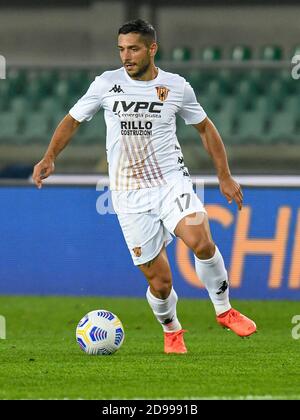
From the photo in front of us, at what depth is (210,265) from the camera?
8461 millimetres

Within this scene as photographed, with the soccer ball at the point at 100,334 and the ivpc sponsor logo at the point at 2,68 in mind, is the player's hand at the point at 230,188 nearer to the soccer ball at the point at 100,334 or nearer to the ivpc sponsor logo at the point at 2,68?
the soccer ball at the point at 100,334

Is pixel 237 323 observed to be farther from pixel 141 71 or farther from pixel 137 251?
pixel 141 71

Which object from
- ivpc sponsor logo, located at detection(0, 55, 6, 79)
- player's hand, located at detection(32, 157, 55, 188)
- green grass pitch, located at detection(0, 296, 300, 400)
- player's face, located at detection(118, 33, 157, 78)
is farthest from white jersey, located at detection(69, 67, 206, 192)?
ivpc sponsor logo, located at detection(0, 55, 6, 79)

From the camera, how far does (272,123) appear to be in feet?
45.7

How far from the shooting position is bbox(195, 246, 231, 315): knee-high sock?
27.8 ft

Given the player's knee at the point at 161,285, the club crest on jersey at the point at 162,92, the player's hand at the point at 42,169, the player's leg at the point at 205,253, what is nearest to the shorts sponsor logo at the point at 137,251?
the player's knee at the point at 161,285

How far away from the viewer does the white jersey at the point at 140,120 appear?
28.1ft

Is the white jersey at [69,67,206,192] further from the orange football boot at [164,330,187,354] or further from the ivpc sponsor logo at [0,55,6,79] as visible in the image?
the ivpc sponsor logo at [0,55,6,79]

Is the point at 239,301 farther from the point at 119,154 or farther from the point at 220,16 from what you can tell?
the point at 220,16

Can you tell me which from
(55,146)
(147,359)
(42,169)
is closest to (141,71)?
(55,146)

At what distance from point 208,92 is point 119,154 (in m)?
5.45

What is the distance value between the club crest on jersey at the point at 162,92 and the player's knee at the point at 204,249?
99cm

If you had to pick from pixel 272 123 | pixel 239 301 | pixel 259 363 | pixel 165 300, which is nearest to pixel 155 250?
pixel 165 300

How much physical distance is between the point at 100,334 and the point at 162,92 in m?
1.62
